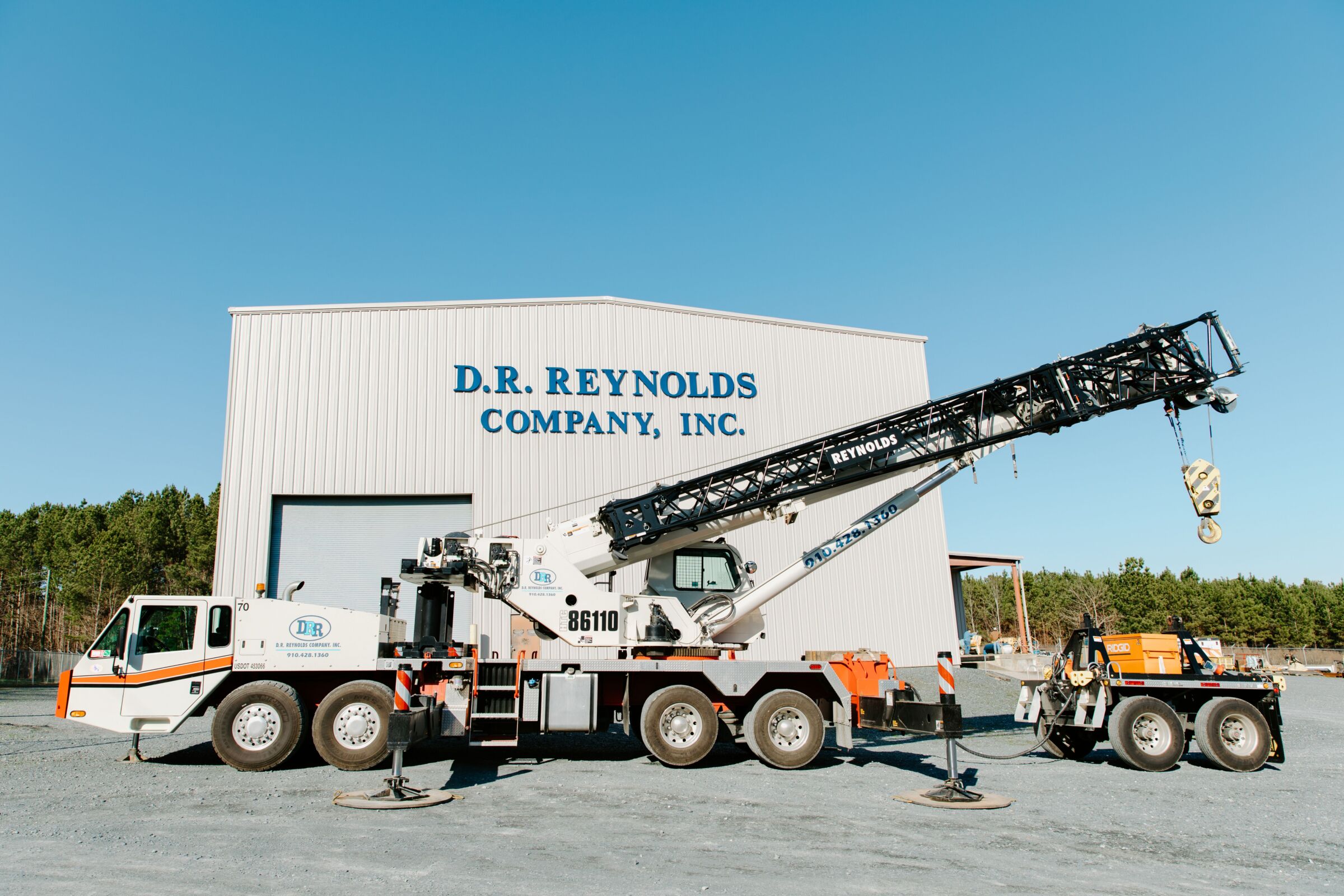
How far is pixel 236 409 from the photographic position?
25000 millimetres

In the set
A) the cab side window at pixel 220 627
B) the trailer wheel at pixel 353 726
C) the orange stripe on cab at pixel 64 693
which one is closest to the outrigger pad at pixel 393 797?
the trailer wheel at pixel 353 726


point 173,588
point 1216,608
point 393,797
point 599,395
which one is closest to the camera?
point 393,797

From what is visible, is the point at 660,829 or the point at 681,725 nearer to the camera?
the point at 660,829

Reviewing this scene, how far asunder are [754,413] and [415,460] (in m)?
10.9

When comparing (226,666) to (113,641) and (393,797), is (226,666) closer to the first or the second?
(113,641)

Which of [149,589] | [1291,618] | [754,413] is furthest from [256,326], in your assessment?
[1291,618]

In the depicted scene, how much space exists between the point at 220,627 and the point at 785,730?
8402 millimetres

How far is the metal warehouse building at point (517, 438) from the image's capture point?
80.3ft

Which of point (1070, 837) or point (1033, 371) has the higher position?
point (1033, 371)

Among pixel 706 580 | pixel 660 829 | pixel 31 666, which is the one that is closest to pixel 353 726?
pixel 660 829

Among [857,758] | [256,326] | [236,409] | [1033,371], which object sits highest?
[256,326]

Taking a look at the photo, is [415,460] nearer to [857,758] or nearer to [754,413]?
[754,413]

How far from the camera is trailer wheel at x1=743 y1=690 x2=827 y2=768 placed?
12.3 metres

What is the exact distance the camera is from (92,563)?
176 feet
